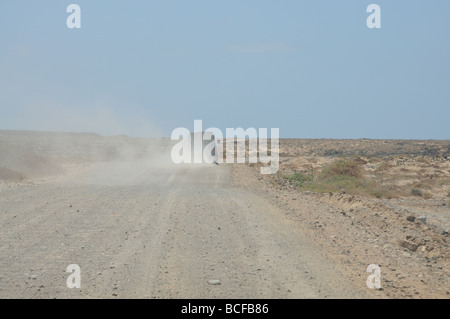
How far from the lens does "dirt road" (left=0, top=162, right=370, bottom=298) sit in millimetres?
7352

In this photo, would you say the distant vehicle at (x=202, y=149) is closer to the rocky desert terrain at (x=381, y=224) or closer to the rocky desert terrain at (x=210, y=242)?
the rocky desert terrain at (x=381, y=224)

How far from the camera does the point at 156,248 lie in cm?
983

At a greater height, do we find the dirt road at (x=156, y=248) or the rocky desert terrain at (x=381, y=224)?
the dirt road at (x=156, y=248)

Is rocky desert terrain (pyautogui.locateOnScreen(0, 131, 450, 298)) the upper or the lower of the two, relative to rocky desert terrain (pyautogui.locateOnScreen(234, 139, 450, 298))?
upper

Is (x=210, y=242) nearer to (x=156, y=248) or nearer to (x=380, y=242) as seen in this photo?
(x=156, y=248)

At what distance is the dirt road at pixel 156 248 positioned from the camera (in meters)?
7.35

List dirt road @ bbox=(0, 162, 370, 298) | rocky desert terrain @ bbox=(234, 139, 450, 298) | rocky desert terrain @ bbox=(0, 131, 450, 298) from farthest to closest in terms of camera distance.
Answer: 1. rocky desert terrain @ bbox=(234, 139, 450, 298)
2. rocky desert terrain @ bbox=(0, 131, 450, 298)
3. dirt road @ bbox=(0, 162, 370, 298)

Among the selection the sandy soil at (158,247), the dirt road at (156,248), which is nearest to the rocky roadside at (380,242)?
the sandy soil at (158,247)

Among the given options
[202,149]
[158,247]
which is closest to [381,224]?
[158,247]

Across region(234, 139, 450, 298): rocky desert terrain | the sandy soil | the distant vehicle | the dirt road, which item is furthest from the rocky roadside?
the distant vehicle

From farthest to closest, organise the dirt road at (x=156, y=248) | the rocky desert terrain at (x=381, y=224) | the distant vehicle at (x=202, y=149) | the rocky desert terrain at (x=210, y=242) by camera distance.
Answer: the distant vehicle at (x=202, y=149) → the rocky desert terrain at (x=381, y=224) → the rocky desert terrain at (x=210, y=242) → the dirt road at (x=156, y=248)

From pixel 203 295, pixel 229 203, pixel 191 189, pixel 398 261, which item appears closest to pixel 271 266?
pixel 203 295

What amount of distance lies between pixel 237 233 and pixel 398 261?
336 cm

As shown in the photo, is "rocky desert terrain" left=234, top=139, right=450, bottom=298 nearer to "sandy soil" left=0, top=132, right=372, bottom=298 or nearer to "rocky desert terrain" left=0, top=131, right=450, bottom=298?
"rocky desert terrain" left=0, top=131, right=450, bottom=298
